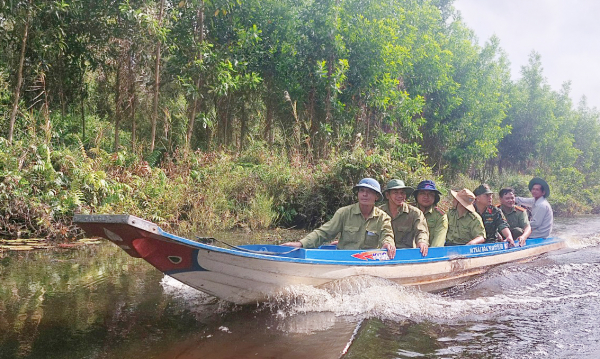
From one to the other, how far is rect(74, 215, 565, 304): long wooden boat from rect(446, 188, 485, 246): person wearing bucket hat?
98 cm

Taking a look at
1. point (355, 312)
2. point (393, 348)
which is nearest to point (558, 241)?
point (355, 312)

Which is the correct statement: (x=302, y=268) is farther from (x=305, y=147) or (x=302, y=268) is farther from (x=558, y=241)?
(x=305, y=147)

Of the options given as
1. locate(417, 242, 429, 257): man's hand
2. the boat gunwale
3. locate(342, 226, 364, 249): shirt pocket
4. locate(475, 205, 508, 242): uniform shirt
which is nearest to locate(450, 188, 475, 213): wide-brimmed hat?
the boat gunwale

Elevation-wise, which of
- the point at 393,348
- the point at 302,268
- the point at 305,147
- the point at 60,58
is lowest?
the point at 393,348

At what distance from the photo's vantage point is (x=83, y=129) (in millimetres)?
12734

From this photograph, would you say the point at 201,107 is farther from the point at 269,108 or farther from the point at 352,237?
the point at 352,237

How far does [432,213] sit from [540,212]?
12.0ft

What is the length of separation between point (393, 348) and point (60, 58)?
1047 centimetres

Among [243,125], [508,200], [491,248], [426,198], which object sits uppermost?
[243,125]

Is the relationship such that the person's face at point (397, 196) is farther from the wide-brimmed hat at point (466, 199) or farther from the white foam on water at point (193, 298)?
the white foam on water at point (193, 298)

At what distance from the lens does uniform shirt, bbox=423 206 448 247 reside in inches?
274

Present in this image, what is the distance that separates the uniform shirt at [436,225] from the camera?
6959mm

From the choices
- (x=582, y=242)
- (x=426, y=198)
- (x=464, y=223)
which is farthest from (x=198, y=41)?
(x=582, y=242)

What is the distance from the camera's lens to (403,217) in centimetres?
670
